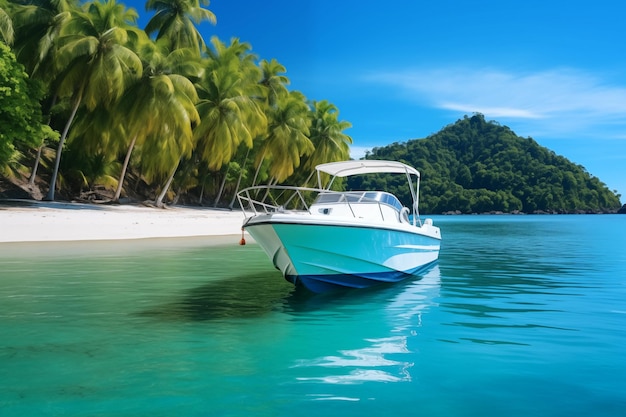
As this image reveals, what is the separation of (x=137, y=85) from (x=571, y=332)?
2930 cm

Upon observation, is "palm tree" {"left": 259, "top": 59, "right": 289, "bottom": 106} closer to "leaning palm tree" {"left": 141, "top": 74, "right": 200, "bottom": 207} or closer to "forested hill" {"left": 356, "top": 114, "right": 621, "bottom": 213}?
"leaning palm tree" {"left": 141, "top": 74, "right": 200, "bottom": 207}

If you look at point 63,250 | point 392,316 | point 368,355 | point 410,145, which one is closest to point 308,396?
point 368,355

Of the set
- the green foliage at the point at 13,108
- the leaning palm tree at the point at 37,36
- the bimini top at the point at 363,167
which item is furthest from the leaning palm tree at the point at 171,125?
the bimini top at the point at 363,167

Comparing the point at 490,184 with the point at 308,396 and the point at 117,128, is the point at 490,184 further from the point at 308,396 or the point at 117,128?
the point at 308,396

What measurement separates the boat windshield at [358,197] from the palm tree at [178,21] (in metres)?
35.9

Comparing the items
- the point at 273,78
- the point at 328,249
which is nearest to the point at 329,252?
the point at 328,249

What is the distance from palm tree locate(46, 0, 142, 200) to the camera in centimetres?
2858

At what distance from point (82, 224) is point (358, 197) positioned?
16.6 metres

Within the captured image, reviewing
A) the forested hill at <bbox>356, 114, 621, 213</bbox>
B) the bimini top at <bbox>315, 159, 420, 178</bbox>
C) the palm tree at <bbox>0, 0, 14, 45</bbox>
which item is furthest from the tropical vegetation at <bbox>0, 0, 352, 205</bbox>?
the forested hill at <bbox>356, 114, 621, 213</bbox>

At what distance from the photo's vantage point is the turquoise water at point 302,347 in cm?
454

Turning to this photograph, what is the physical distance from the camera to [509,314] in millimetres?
8492

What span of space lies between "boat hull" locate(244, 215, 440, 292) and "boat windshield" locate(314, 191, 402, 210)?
0.93 metres

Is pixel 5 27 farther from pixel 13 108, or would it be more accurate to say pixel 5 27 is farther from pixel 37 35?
pixel 13 108

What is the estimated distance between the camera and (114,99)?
31594 millimetres
